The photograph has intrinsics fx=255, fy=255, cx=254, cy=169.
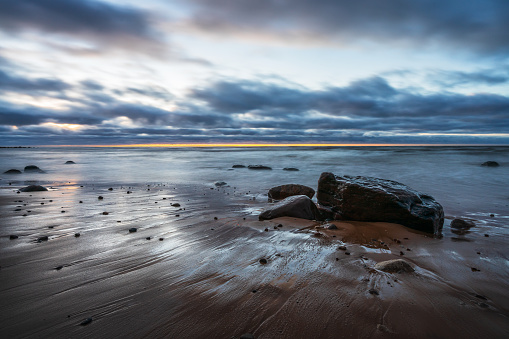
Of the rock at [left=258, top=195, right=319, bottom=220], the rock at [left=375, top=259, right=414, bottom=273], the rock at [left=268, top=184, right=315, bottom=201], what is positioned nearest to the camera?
the rock at [left=375, top=259, right=414, bottom=273]

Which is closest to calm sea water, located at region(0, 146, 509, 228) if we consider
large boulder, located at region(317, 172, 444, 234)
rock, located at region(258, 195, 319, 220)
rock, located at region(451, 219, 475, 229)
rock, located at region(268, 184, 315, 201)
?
rock, located at region(451, 219, 475, 229)

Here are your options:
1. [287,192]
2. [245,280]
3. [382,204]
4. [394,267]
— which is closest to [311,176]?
[287,192]

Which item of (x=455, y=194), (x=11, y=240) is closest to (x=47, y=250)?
(x=11, y=240)

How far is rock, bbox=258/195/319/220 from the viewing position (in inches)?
219

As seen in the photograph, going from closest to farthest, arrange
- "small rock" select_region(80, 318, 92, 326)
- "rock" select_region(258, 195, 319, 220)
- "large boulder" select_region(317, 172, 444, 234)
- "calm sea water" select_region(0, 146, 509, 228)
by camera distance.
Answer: "small rock" select_region(80, 318, 92, 326), "large boulder" select_region(317, 172, 444, 234), "rock" select_region(258, 195, 319, 220), "calm sea water" select_region(0, 146, 509, 228)

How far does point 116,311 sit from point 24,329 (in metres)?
0.65

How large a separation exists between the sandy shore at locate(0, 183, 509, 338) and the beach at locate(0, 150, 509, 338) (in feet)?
0.04

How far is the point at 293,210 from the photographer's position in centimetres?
560

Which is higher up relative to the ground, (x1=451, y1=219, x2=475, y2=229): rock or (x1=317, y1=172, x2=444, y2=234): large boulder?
(x1=317, y1=172, x2=444, y2=234): large boulder

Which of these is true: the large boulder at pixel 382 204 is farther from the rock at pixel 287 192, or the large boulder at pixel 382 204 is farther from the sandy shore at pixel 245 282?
the rock at pixel 287 192

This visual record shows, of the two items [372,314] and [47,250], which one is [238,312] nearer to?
[372,314]

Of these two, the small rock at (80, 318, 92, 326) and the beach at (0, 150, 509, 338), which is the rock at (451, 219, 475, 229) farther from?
the small rock at (80, 318, 92, 326)

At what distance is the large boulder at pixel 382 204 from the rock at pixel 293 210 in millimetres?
692

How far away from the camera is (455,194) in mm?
9805
